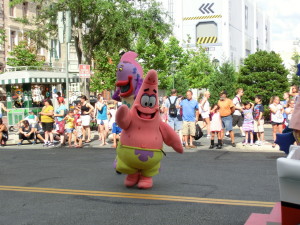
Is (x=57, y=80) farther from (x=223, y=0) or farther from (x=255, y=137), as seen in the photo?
(x=223, y=0)

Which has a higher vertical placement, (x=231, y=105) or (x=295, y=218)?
(x=231, y=105)

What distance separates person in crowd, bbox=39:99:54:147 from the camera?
610 inches

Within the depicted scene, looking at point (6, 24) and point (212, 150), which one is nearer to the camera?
point (212, 150)

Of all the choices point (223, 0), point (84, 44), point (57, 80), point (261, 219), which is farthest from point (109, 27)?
point (223, 0)

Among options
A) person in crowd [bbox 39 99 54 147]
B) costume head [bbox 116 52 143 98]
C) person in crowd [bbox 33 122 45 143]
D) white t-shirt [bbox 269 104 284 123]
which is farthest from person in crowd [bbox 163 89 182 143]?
costume head [bbox 116 52 143 98]

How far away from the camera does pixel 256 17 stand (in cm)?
8350

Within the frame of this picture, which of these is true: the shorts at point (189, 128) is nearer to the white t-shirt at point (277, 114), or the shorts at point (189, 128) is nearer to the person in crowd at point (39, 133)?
the white t-shirt at point (277, 114)

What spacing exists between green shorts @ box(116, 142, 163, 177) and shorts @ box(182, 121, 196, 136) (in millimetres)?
5874

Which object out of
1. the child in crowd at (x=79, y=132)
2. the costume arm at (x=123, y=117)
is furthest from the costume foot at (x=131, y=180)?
the child in crowd at (x=79, y=132)

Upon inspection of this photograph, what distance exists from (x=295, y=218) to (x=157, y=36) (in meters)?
19.8

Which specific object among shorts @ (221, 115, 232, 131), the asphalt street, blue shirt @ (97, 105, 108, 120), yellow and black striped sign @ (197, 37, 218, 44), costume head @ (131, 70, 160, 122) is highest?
yellow and black striped sign @ (197, 37, 218, 44)

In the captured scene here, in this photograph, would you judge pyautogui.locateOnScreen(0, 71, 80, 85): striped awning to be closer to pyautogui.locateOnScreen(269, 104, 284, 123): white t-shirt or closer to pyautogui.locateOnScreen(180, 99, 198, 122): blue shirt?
pyautogui.locateOnScreen(180, 99, 198, 122): blue shirt

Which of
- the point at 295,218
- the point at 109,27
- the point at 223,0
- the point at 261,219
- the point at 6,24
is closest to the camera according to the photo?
the point at 295,218

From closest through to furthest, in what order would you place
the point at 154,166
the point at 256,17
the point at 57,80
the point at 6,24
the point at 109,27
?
the point at 154,166
the point at 109,27
the point at 57,80
the point at 6,24
the point at 256,17
